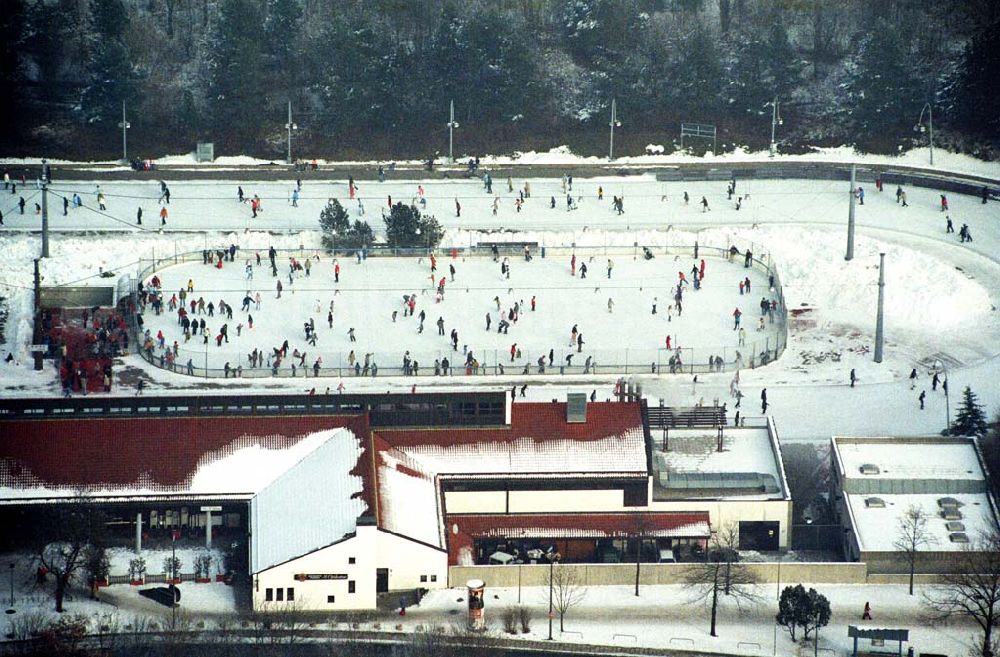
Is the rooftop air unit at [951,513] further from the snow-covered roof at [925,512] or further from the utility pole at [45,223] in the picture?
the utility pole at [45,223]

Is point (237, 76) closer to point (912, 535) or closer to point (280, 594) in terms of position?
point (280, 594)

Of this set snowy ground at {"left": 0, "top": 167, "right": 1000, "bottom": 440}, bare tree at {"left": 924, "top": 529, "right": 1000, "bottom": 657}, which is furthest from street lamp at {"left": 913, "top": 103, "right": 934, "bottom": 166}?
bare tree at {"left": 924, "top": 529, "right": 1000, "bottom": 657}

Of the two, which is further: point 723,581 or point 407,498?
point 407,498

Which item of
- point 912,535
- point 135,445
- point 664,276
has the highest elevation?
point 664,276

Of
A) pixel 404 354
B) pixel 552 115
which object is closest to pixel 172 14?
pixel 552 115

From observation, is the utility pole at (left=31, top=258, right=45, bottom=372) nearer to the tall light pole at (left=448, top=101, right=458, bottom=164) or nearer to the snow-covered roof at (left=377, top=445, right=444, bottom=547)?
the snow-covered roof at (left=377, top=445, right=444, bottom=547)

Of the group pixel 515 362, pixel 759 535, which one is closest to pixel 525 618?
pixel 759 535

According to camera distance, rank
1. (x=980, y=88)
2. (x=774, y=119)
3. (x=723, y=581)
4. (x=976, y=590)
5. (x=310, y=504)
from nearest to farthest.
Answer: (x=976, y=590) → (x=723, y=581) → (x=310, y=504) → (x=980, y=88) → (x=774, y=119)

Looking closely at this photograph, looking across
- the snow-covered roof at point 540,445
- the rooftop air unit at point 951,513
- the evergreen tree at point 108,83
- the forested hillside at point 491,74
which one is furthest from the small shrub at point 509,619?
the evergreen tree at point 108,83
